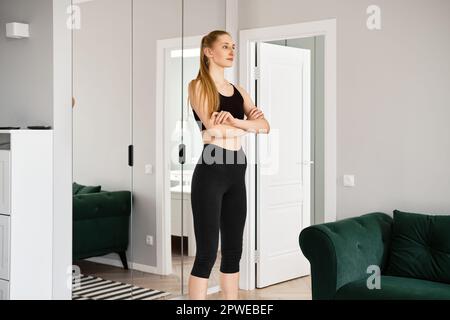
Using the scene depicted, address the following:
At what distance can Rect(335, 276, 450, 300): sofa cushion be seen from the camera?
3729mm

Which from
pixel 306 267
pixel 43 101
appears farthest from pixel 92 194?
pixel 306 267

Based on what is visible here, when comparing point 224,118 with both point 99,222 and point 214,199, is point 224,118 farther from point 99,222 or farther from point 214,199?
point 99,222

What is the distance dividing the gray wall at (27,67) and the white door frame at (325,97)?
1.72m

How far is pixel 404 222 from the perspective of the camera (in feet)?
14.0

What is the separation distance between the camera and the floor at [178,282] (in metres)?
→ 4.34

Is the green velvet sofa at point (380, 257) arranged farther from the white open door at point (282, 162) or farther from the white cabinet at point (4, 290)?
the white cabinet at point (4, 290)

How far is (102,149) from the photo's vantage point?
4305 millimetres

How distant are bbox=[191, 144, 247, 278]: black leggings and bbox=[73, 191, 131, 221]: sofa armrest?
71 centimetres

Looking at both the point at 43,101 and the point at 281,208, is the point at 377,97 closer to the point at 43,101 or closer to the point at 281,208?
the point at 281,208

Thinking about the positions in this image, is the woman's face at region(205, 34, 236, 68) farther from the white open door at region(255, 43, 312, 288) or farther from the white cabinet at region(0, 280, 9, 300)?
the white cabinet at region(0, 280, 9, 300)

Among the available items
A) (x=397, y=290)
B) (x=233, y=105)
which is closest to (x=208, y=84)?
(x=233, y=105)

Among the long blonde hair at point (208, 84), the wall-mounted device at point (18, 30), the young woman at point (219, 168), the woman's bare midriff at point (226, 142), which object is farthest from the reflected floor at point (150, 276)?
the wall-mounted device at point (18, 30)

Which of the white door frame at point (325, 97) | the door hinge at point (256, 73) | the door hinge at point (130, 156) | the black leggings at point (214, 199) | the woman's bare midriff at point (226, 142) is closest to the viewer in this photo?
the black leggings at point (214, 199)
